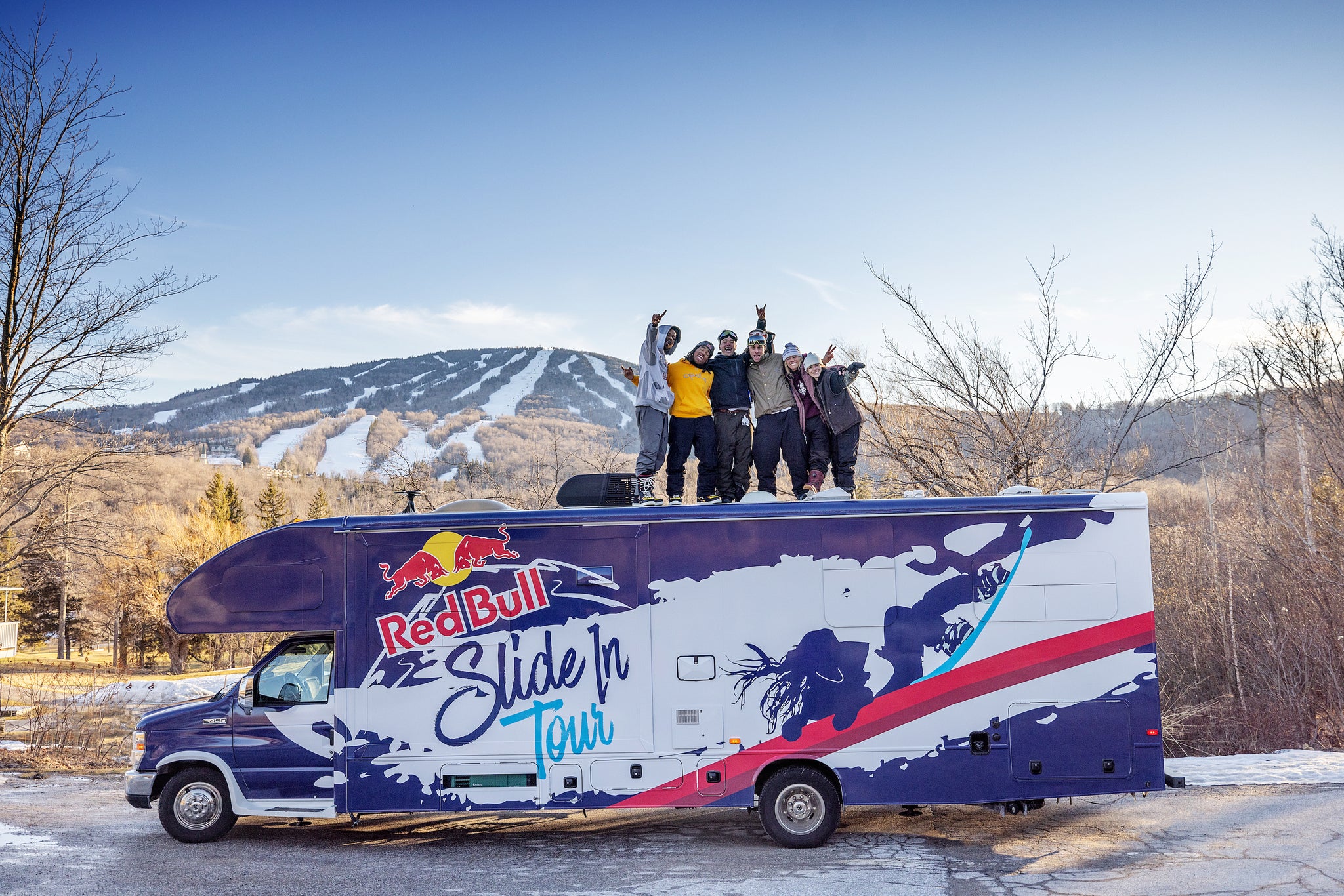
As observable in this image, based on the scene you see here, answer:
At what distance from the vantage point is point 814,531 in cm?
733

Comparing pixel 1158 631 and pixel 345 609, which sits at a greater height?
pixel 345 609

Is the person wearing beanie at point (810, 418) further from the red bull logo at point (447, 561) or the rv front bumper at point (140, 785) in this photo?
the rv front bumper at point (140, 785)

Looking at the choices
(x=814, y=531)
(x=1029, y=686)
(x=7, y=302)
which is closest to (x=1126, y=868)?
(x=1029, y=686)

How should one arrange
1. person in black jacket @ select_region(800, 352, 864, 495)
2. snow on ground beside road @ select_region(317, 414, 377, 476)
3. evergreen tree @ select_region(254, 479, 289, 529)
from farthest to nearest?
1. snow on ground beside road @ select_region(317, 414, 377, 476)
2. evergreen tree @ select_region(254, 479, 289, 529)
3. person in black jacket @ select_region(800, 352, 864, 495)

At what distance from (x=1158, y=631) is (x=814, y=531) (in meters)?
21.2

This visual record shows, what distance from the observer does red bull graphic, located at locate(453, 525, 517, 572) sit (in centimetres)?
741

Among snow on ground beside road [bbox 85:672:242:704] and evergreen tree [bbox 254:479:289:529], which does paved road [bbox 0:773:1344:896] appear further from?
evergreen tree [bbox 254:479:289:529]

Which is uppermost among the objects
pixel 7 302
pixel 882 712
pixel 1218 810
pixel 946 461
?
pixel 7 302

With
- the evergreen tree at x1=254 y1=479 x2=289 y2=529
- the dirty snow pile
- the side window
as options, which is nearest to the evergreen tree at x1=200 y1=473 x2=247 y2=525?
the evergreen tree at x1=254 y1=479 x2=289 y2=529

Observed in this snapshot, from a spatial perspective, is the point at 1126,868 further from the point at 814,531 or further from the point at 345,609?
the point at 345,609

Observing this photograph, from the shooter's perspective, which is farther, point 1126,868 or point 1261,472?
point 1261,472

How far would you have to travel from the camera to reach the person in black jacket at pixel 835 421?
961cm

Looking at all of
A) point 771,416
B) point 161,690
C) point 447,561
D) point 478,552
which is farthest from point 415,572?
point 161,690

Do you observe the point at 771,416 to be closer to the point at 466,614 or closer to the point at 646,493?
the point at 646,493
